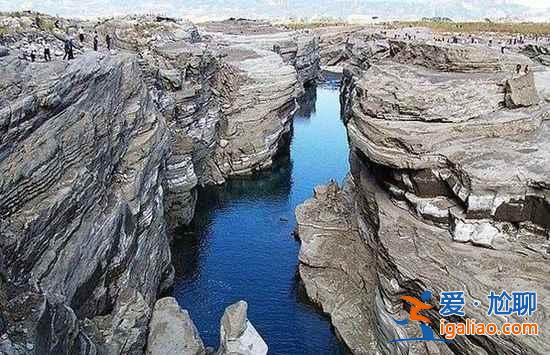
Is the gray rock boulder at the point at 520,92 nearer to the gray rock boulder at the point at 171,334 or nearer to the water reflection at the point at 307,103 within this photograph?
the gray rock boulder at the point at 171,334

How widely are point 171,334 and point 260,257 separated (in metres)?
11.9

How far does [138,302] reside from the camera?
22297mm

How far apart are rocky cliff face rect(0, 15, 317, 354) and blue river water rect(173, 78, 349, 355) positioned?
2026 millimetres

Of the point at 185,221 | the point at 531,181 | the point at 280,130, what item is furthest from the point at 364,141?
the point at 280,130

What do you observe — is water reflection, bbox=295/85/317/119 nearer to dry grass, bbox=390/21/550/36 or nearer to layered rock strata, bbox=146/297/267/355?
dry grass, bbox=390/21/550/36

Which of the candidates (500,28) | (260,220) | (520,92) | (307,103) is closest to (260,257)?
(260,220)

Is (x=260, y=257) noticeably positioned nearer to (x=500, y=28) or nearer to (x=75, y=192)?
(x=75, y=192)

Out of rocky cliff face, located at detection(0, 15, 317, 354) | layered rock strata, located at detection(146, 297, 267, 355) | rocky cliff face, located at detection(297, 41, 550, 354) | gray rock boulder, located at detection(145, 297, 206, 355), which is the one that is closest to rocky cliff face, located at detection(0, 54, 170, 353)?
rocky cliff face, located at detection(0, 15, 317, 354)

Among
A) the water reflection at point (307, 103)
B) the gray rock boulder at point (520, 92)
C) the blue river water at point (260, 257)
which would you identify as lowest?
the water reflection at point (307, 103)

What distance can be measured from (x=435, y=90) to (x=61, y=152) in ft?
51.7

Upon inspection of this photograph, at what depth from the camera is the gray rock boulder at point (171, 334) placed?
68.8 feet

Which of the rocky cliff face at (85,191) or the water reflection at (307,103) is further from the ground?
the rocky cliff face at (85,191)

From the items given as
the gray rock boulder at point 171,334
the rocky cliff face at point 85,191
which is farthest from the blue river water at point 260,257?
the gray rock boulder at point 171,334

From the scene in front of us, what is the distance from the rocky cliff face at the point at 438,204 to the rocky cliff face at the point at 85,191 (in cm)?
903
